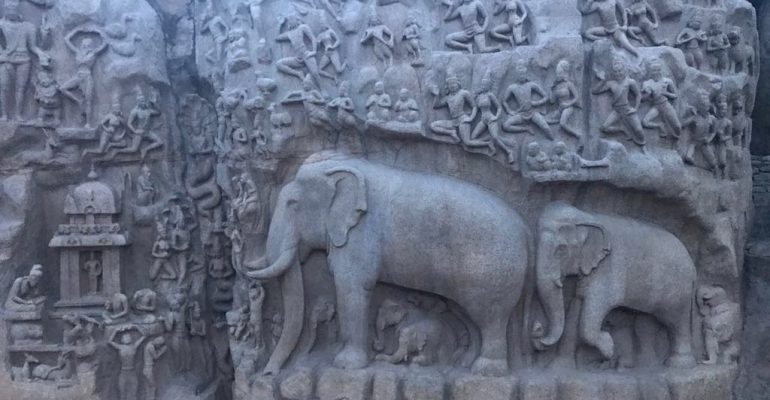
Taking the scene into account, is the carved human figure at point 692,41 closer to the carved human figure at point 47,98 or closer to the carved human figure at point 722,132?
the carved human figure at point 722,132

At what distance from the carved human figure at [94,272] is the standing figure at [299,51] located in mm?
2733

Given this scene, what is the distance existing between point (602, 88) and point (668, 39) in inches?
36.0

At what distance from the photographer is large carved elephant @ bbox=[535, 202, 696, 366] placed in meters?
6.79

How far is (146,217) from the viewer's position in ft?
27.0

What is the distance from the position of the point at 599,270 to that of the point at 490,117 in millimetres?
1524

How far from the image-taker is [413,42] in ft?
23.1

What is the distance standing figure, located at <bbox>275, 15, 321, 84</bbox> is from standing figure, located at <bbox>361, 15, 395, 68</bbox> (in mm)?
464

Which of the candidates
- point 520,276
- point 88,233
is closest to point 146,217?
point 88,233

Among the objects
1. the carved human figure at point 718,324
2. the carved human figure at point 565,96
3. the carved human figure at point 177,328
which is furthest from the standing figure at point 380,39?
the carved human figure at point 718,324

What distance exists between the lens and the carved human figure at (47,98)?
794 cm

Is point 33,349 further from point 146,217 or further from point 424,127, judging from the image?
point 424,127

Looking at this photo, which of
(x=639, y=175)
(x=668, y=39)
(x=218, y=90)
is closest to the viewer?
(x=639, y=175)

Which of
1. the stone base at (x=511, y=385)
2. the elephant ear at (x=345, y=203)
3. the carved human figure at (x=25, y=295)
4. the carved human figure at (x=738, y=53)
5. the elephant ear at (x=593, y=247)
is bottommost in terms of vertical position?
the stone base at (x=511, y=385)

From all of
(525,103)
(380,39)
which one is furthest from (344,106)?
(525,103)
